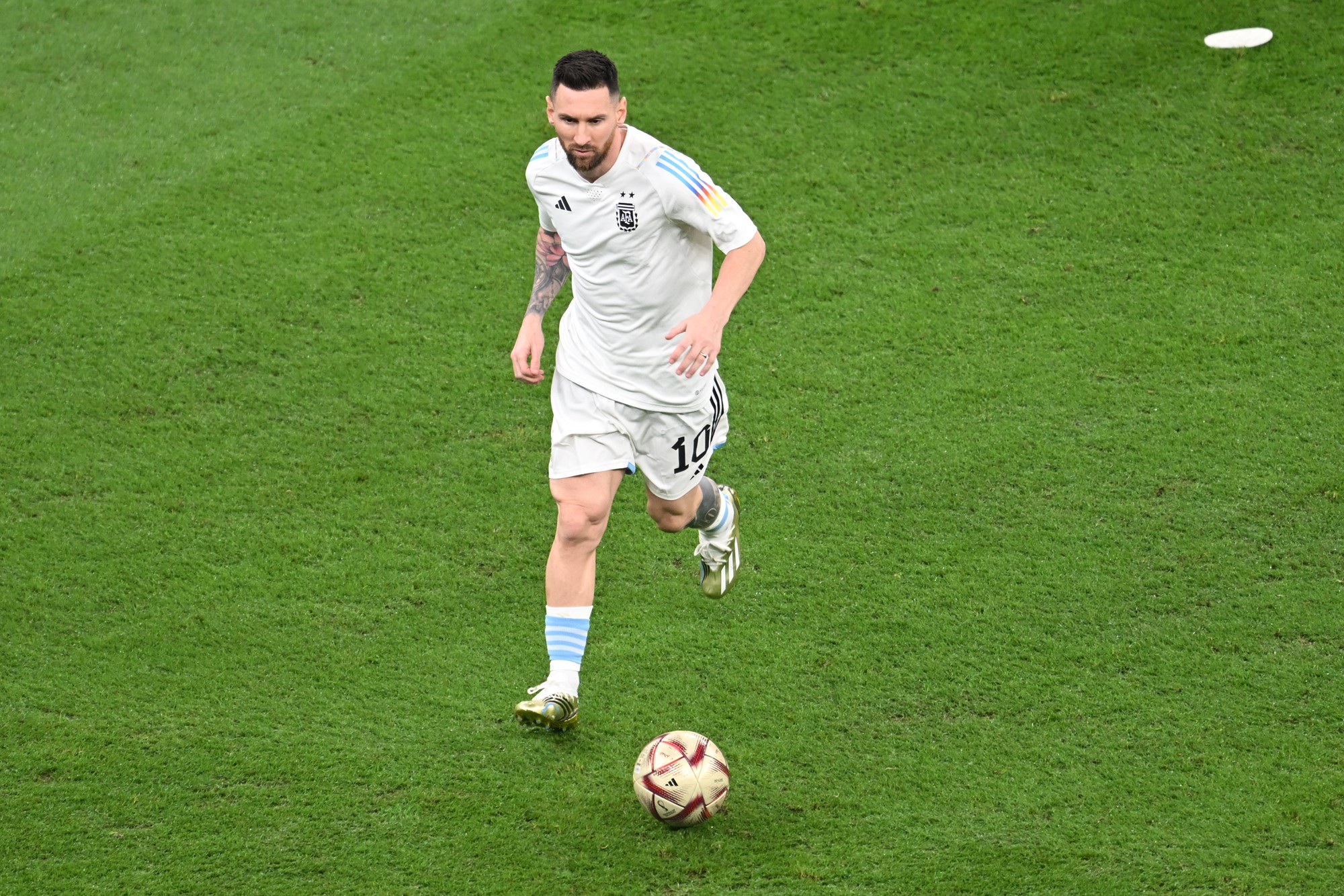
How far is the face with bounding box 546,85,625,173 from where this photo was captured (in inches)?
167

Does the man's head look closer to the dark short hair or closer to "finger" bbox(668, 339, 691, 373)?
the dark short hair

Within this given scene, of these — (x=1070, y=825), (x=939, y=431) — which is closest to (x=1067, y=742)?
(x=1070, y=825)

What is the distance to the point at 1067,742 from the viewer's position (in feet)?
15.3

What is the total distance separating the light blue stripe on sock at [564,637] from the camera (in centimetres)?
462

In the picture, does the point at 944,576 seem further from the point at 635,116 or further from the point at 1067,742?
the point at 635,116

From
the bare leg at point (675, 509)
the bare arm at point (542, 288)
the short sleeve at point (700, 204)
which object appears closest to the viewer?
the short sleeve at point (700, 204)

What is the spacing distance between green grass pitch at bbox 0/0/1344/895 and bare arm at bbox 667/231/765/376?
1309 millimetres

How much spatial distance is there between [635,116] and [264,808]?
4.57 m

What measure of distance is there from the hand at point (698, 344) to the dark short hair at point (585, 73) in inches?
28.3

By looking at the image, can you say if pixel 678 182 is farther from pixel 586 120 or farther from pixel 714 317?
pixel 714 317

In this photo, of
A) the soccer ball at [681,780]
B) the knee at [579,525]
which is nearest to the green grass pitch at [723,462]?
the soccer ball at [681,780]

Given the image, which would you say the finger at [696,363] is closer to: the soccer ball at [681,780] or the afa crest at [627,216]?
the afa crest at [627,216]

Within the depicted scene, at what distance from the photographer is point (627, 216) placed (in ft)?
14.6

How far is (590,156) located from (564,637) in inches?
59.5
